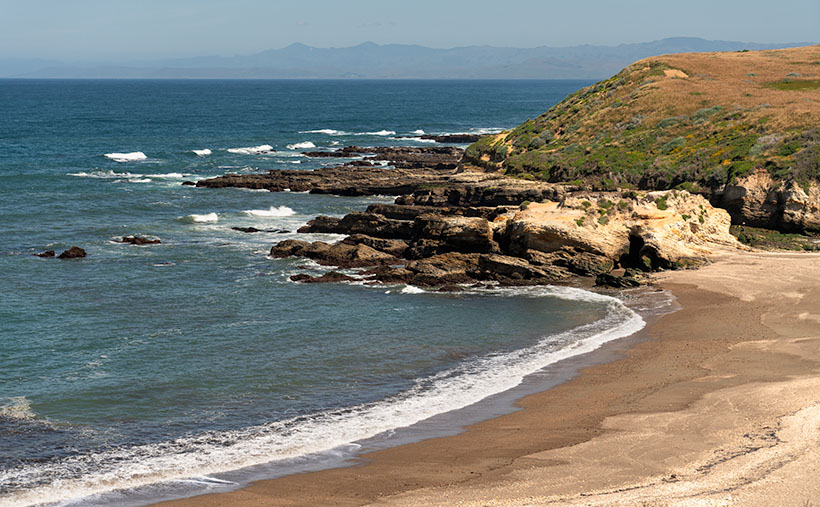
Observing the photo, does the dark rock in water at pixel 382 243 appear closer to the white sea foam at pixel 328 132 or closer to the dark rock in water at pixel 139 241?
the dark rock in water at pixel 139 241

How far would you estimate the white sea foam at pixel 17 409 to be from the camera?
56.4 ft

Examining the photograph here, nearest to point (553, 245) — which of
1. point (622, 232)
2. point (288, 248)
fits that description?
point (622, 232)

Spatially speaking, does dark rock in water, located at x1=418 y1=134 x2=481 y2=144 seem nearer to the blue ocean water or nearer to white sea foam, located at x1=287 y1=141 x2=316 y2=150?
white sea foam, located at x1=287 y1=141 x2=316 y2=150

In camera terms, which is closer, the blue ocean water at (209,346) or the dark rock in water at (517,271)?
the blue ocean water at (209,346)

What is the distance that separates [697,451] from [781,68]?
57.0 metres

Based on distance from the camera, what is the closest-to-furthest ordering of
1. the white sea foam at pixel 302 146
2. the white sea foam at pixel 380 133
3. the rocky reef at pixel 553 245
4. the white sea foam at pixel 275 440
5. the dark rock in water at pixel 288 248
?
the white sea foam at pixel 275 440 < the rocky reef at pixel 553 245 < the dark rock in water at pixel 288 248 < the white sea foam at pixel 302 146 < the white sea foam at pixel 380 133

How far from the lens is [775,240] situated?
33594 mm

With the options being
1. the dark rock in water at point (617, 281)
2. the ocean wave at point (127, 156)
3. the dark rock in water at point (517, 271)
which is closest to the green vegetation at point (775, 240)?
the dark rock in water at point (617, 281)

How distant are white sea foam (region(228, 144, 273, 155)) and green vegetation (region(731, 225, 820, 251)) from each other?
53.6m

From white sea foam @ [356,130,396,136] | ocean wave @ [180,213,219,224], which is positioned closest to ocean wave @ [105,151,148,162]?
ocean wave @ [180,213,219,224]

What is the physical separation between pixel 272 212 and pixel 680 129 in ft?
83.2

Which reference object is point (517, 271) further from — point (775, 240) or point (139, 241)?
point (139, 241)

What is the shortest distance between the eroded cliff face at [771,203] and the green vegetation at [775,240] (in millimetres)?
723

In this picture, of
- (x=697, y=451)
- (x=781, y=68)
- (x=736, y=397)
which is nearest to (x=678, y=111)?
(x=781, y=68)
